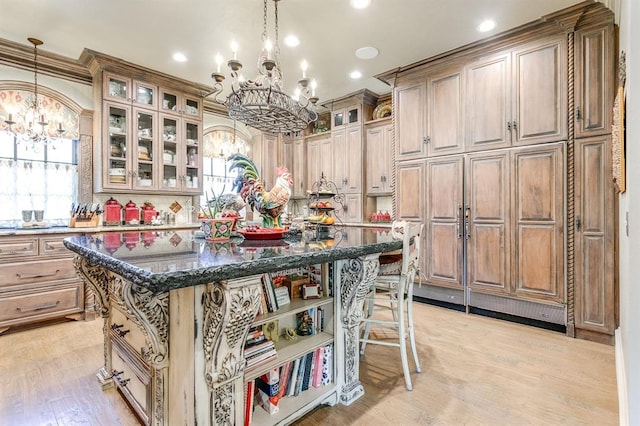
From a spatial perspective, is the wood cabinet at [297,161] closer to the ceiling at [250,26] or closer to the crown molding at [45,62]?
the ceiling at [250,26]

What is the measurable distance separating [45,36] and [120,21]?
3.09 feet

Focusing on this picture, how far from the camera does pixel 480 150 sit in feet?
11.1

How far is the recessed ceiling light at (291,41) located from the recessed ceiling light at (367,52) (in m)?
0.71

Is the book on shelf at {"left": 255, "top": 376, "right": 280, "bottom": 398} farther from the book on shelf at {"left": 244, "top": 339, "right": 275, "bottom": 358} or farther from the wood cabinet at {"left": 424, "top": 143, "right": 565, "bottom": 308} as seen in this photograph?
the wood cabinet at {"left": 424, "top": 143, "right": 565, "bottom": 308}

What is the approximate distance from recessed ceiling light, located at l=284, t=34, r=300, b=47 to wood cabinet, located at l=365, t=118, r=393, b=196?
1.82m

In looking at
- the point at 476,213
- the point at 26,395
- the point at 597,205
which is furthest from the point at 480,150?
the point at 26,395

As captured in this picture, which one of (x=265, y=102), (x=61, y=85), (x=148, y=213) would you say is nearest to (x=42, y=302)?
(x=148, y=213)

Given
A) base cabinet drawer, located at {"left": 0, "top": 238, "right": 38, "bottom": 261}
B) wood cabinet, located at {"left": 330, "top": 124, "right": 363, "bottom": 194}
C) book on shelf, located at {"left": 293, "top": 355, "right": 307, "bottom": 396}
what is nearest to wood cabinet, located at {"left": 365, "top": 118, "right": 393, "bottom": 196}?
wood cabinet, located at {"left": 330, "top": 124, "right": 363, "bottom": 194}

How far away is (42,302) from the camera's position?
3.11m

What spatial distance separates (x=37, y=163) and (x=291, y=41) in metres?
3.28

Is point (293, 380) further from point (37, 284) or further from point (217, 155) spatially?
point (217, 155)

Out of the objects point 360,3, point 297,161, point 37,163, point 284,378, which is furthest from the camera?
point 297,161

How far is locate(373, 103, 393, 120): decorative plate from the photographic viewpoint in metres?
4.78

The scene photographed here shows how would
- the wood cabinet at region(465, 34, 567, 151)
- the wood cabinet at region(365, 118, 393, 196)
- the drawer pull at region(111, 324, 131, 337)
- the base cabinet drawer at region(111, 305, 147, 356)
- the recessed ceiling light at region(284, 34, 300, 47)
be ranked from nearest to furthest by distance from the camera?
the base cabinet drawer at region(111, 305, 147, 356), the drawer pull at region(111, 324, 131, 337), the wood cabinet at region(465, 34, 567, 151), the recessed ceiling light at region(284, 34, 300, 47), the wood cabinet at region(365, 118, 393, 196)
